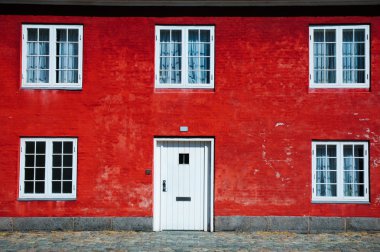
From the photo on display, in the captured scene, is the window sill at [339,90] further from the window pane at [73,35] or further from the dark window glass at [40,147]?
the dark window glass at [40,147]

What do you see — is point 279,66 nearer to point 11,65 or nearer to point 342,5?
point 342,5

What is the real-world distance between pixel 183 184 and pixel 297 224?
3.16 m

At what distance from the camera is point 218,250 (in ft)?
37.7

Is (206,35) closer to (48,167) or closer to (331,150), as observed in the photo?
(331,150)

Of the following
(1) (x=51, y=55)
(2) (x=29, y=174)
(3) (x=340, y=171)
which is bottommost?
(2) (x=29, y=174)

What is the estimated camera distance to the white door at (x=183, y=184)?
46.2ft

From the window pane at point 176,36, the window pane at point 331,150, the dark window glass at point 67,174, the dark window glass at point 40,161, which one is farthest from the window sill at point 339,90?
the dark window glass at point 40,161

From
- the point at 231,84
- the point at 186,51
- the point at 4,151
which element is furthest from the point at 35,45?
the point at 231,84

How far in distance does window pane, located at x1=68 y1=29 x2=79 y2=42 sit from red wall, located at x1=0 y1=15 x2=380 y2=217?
29 cm

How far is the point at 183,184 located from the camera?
1414 cm

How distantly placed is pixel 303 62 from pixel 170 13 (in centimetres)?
377

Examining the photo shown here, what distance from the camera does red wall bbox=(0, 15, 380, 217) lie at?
13906 mm

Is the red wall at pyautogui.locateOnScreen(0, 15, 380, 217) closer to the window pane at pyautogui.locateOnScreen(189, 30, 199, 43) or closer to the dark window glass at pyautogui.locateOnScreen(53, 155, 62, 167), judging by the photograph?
the window pane at pyautogui.locateOnScreen(189, 30, 199, 43)

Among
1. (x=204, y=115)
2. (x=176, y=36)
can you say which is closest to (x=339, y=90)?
(x=204, y=115)
